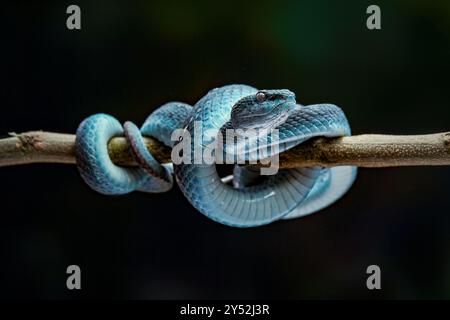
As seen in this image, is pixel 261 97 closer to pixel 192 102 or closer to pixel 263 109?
pixel 263 109

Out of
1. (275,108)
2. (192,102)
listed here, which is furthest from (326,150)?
(192,102)

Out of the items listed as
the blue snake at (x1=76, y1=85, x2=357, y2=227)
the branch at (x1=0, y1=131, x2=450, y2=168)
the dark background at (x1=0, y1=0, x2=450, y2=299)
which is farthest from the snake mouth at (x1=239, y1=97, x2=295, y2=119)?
the dark background at (x1=0, y1=0, x2=450, y2=299)

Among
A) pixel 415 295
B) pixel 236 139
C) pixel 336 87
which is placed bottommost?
pixel 415 295

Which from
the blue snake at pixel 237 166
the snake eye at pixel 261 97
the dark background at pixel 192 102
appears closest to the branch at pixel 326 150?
the blue snake at pixel 237 166

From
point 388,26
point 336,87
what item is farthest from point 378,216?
point 388,26

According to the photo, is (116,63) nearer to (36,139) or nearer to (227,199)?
(36,139)

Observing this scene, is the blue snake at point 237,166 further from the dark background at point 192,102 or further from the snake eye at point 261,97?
the dark background at point 192,102
